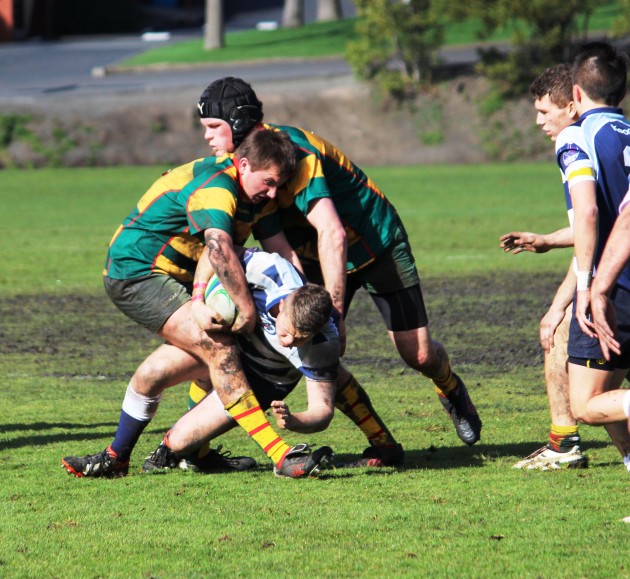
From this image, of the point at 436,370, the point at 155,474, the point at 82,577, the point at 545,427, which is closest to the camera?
the point at 82,577

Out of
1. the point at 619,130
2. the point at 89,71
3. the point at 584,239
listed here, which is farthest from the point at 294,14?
the point at 584,239

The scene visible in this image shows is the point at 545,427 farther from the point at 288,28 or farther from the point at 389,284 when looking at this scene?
the point at 288,28

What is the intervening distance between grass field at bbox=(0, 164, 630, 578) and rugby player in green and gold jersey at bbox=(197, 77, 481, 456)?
20.9 inches

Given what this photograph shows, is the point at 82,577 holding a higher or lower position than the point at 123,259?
lower

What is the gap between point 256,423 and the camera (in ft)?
20.5

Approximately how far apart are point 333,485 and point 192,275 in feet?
4.67

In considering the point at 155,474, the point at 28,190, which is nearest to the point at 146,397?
the point at 155,474

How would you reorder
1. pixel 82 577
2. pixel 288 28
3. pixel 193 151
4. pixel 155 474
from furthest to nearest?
pixel 288 28
pixel 193 151
pixel 155 474
pixel 82 577

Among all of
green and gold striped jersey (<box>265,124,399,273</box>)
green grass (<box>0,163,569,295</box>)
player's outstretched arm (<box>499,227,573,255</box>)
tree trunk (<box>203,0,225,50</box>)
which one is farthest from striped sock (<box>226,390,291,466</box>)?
tree trunk (<box>203,0,225,50</box>)

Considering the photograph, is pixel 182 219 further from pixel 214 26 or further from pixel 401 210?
pixel 214 26

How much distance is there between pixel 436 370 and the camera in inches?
281

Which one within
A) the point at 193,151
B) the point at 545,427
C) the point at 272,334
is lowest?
the point at 193,151

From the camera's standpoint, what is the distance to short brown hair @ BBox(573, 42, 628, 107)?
5.52m

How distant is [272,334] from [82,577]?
73.4 inches
